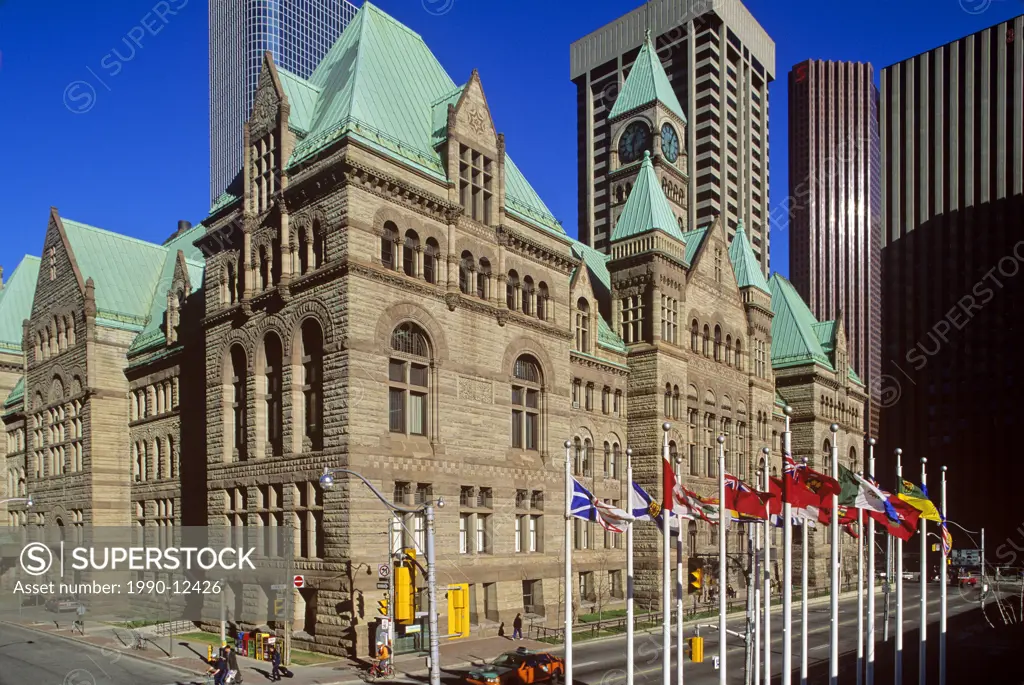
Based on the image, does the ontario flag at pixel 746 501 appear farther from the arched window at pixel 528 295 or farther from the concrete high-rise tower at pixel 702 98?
the concrete high-rise tower at pixel 702 98

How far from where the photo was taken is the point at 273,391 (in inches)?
1634

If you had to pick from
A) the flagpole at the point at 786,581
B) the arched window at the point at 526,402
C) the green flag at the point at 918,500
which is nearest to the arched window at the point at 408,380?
the arched window at the point at 526,402

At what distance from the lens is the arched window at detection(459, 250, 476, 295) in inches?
1694

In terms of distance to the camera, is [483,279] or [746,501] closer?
[746,501]

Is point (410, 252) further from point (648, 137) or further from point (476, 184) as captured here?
point (648, 137)

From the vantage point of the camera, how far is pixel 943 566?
28.0 m

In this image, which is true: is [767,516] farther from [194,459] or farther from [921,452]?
[921,452]

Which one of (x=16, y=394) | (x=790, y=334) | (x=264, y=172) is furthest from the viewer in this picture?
(x=790, y=334)

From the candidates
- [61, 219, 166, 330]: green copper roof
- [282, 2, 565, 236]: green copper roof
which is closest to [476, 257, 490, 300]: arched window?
[282, 2, 565, 236]: green copper roof

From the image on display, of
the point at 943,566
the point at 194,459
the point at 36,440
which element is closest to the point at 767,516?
the point at 943,566

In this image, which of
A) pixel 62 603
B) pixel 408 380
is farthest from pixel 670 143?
pixel 62 603

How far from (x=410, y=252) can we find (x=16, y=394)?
127ft

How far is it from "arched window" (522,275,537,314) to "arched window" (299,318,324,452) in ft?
38.2

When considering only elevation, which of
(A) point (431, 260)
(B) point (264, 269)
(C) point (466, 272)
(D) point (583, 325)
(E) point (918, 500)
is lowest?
(E) point (918, 500)
